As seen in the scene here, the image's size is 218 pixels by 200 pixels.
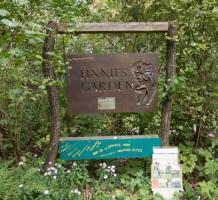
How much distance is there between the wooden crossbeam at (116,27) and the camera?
348cm

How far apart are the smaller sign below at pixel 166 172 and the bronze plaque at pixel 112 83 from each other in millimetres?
561

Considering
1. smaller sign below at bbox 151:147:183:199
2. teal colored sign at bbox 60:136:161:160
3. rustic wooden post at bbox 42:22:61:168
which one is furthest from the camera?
teal colored sign at bbox 60:136:161:160

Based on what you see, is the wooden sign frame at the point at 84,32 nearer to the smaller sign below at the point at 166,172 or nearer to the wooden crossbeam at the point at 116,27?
the wooden crossbeam at the point at 116,27

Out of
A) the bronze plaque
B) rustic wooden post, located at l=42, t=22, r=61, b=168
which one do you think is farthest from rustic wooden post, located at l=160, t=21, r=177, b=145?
rustic wooden post, located at l=42, t=22, r=61, b=168

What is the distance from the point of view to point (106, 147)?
12.3 feet

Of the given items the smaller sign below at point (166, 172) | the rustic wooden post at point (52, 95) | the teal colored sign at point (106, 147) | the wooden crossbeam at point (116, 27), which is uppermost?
the wooden crossbeam at point (116, 27)

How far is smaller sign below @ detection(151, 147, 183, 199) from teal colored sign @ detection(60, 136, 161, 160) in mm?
131

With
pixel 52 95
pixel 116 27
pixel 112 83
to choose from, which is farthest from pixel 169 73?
pixel 52 95

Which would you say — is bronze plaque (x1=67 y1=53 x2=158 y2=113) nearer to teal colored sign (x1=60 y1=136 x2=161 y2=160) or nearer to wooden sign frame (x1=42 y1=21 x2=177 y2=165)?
wooden sign frame (x1=42 y1=21 x2=177 y2=165)

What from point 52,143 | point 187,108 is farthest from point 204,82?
point 52,143

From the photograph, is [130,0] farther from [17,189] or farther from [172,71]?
[17,189]

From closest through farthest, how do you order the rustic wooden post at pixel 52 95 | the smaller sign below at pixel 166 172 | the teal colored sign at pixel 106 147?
the rustic wooden post at pixel 52 95, the smaller sign below at pixel 166 172, the teal colored sign at pixel 106 147

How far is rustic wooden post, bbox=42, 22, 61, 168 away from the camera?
135 inches

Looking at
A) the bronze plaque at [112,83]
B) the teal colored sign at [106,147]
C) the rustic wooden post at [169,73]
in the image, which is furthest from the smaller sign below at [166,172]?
the bronze plaque at [112,83]
